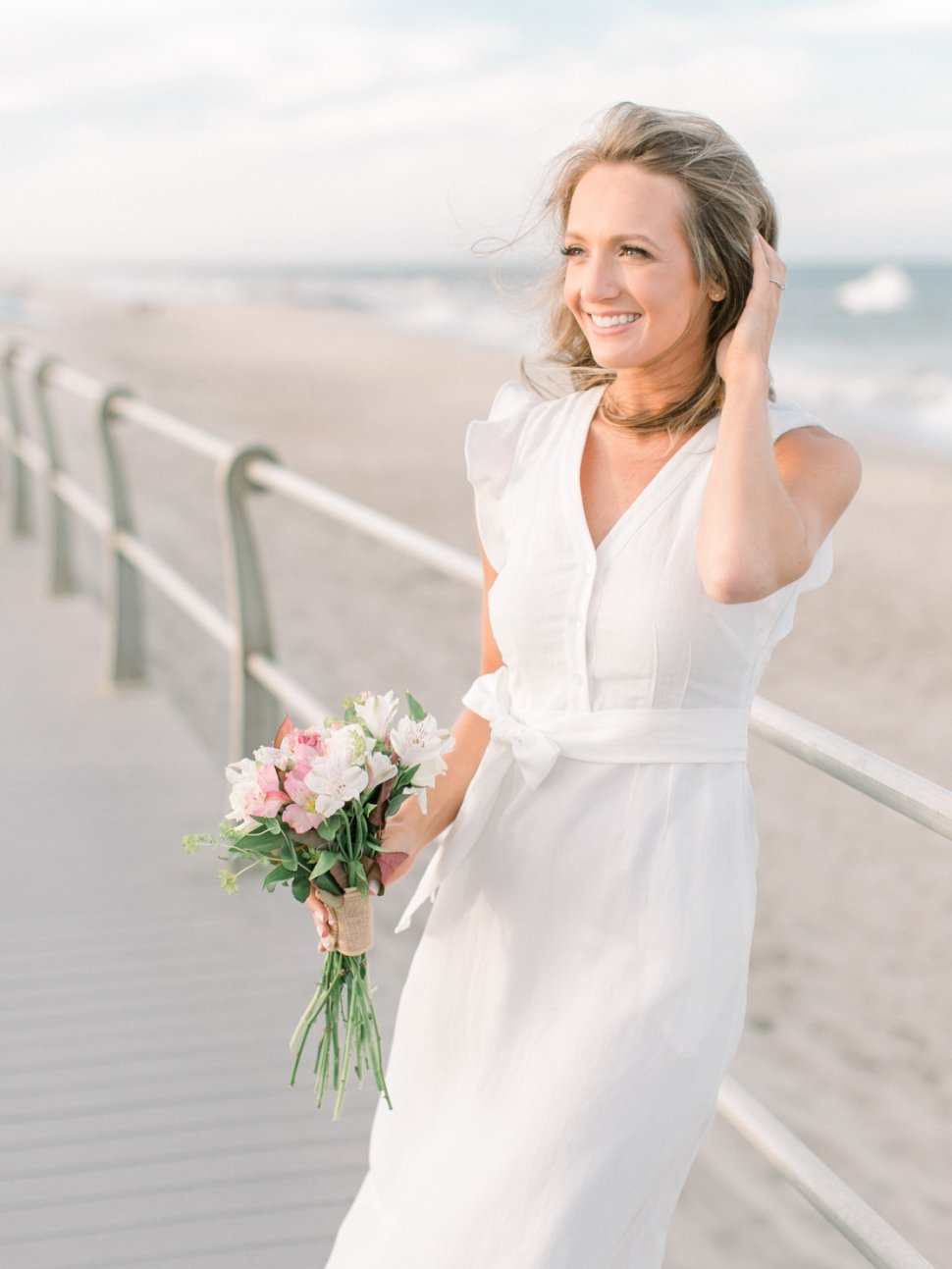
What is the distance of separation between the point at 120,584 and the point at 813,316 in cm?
4019

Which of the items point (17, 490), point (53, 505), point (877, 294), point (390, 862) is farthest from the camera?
point (877, 294)

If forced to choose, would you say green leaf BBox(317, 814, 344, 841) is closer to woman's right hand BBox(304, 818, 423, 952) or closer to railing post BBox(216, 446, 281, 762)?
woman's right hand BBox(304, 818, 423, 952)

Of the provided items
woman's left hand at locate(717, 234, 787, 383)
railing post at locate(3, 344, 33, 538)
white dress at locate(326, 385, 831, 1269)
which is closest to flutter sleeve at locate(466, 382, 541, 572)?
white dress at locate(326, 385, 831, 1269)

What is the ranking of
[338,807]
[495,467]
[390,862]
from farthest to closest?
[495,467] < [390,862] < [338,807]

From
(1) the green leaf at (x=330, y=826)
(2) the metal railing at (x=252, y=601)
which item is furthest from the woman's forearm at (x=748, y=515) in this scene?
(1) the green leaf at (x=330, y=826)

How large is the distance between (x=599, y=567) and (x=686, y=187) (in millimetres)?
408

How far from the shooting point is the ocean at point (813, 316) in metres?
20.5

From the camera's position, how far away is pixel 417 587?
30.1 feet

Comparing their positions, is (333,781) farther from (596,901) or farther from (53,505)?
(53,505)

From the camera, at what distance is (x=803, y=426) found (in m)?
1.51

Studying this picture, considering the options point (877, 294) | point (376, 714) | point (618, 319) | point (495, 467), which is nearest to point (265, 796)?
point (376, 714)

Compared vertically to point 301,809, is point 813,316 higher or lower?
lower

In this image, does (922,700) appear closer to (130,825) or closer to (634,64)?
(130,825)

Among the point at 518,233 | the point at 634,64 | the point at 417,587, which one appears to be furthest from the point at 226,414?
the point at 518,233
